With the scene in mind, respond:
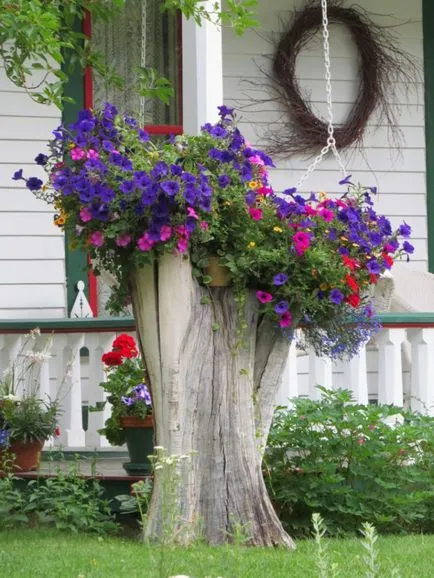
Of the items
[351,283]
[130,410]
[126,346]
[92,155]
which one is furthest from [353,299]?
[126,346]

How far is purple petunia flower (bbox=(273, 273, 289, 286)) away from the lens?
5.79 m

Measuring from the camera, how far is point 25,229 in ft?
30.8

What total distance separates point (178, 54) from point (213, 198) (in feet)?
14.4

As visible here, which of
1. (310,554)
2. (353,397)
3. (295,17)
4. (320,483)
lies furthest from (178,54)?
(310,554)

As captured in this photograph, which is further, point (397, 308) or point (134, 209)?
point (397, 308)

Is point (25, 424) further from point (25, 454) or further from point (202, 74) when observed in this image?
point (202, 74)

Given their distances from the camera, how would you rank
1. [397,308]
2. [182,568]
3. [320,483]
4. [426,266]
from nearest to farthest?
[182,568] → [320,483] → [397,308] → [426,266]

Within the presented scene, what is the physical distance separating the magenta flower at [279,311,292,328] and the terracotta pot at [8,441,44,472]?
2053 mm

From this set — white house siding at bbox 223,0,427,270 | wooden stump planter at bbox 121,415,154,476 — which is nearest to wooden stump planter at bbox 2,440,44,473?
wooden stump planter at bbox 121,415,154,476

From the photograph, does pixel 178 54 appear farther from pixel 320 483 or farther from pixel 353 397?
pixel 320 483

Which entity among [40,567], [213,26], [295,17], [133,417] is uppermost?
[295,17]

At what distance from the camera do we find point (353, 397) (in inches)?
305

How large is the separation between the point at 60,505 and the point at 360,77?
4.90 metres

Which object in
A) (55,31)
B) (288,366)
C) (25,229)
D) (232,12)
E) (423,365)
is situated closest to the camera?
(55,31)
